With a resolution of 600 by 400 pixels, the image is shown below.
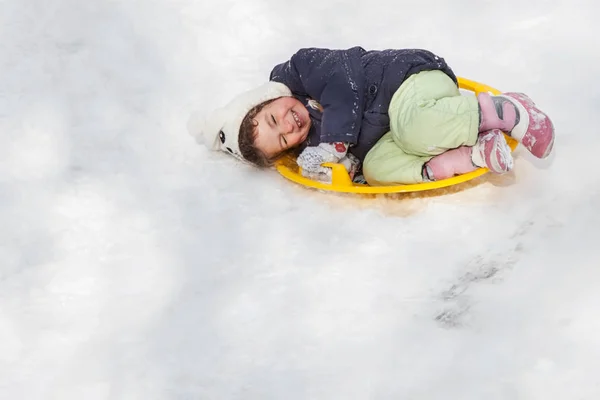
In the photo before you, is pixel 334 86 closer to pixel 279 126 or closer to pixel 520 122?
pixel 279 126

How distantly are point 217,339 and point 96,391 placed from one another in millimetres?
290

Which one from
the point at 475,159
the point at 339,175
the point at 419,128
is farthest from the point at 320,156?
the point at 475,159

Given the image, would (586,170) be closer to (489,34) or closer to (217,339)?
(489,34)

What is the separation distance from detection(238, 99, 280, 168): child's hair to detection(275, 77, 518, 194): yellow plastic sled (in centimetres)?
7

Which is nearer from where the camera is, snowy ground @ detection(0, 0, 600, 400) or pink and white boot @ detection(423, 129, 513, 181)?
snowy ground @ detection(0, 0, 600, 400)

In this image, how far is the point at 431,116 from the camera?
211 centimetres

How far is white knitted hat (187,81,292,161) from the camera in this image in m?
2.29

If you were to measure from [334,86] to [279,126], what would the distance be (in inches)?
8.0

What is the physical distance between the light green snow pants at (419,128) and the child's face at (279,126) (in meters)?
0.23

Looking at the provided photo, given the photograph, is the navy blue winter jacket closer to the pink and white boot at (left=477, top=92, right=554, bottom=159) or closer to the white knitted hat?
the white knitted hat

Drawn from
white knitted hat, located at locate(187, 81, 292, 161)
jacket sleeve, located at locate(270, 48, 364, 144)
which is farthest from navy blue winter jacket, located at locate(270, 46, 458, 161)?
white knitted hat, located at locate(187, 81, 292, 161)

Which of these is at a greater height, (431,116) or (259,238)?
(431,116)

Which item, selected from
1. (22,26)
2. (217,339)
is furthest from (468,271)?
(22,26)

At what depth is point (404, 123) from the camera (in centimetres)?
216
